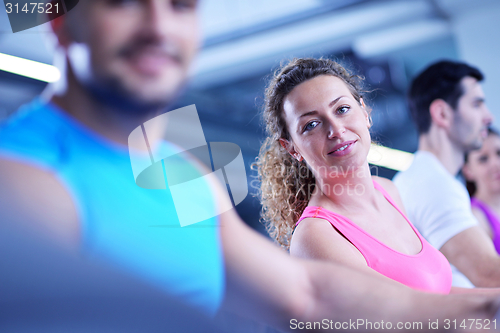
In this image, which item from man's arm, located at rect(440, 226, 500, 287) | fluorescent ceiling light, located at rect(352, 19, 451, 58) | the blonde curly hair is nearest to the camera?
the blonde curly hair

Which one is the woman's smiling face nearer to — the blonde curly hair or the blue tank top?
the blonde curly hair

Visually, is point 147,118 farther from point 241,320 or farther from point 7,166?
point 241,320

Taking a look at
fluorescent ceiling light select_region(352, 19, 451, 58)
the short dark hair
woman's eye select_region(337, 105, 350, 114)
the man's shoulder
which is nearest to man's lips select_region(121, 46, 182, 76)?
the man's shoulder

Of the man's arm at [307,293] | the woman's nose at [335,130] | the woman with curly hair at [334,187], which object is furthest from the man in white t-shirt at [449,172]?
the man's arm at [307,293]

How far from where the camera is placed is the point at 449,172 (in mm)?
1898

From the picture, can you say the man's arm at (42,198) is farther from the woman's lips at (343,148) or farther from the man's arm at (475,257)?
the man's arm at (475,257)

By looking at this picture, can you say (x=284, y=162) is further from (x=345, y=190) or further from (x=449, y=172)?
(x=449, y=172)

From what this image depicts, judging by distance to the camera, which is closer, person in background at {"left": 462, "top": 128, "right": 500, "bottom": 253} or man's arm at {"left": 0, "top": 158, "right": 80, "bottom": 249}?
man's arm at {"left": 0, "top": 158, "right": 80, "bottom": 249}

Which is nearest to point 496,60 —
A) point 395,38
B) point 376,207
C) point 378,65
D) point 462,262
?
point 395,38

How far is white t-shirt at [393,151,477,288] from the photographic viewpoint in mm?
1455

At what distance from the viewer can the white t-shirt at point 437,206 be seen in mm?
1455

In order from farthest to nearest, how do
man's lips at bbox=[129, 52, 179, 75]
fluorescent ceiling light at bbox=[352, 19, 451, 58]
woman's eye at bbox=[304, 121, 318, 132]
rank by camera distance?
fluorescent ceiling light at bbox=[352, 19, 451, 58]
woman's eye at bbox=[304, 121, 318, 132]
man's lips at bbox=[129, 52, 179, 75]

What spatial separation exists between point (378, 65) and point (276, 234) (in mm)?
4861

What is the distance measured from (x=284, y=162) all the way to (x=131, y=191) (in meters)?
1.02
